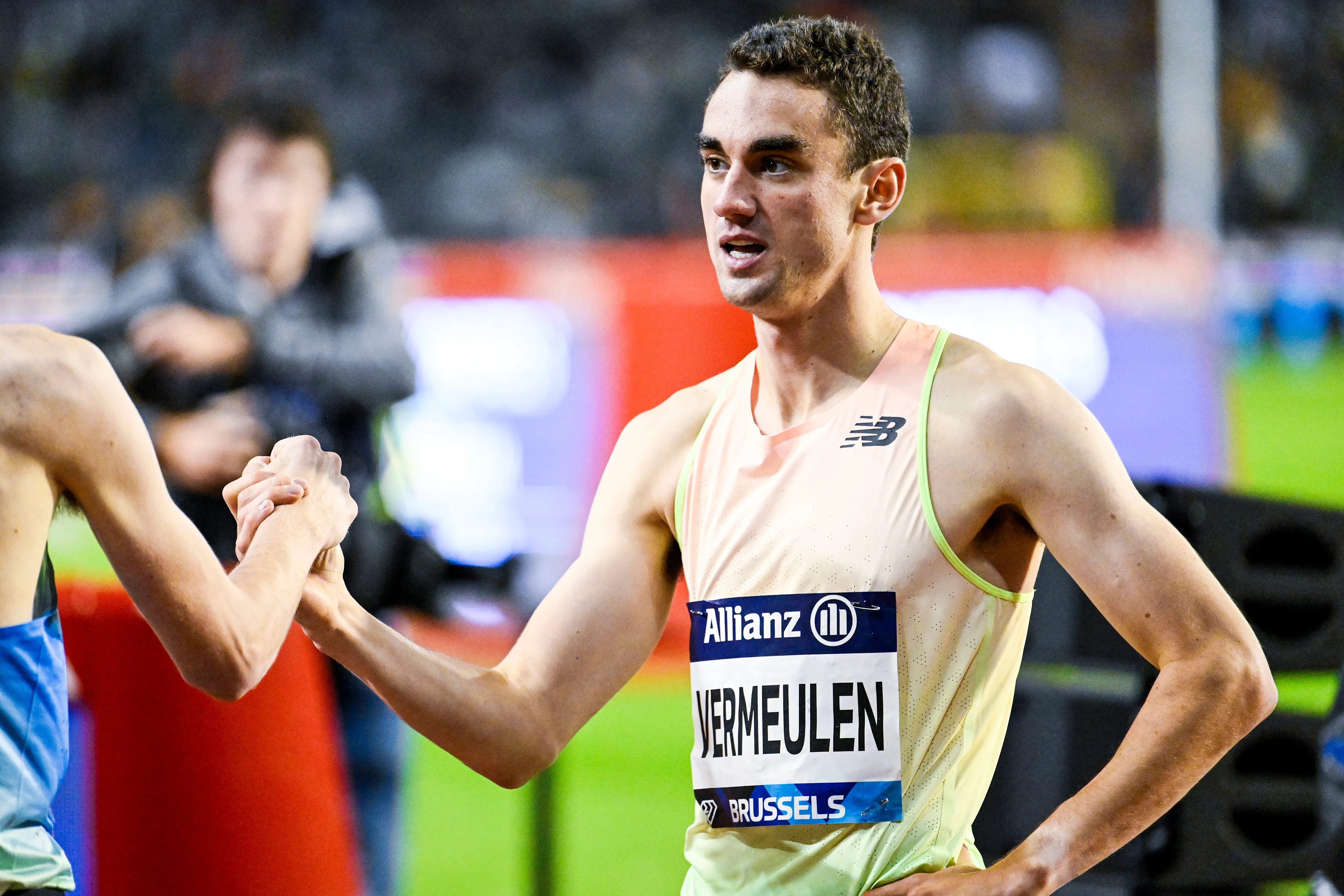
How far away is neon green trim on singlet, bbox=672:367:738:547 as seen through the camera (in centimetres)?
305

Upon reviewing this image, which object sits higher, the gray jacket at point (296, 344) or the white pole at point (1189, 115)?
the white pole at point (1189, 115)

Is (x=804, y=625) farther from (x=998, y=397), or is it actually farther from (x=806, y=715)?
(x=998, y=397)

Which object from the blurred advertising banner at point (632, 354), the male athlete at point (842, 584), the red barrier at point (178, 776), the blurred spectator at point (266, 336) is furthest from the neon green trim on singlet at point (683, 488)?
the blurred advertising banner at point (632, 354)

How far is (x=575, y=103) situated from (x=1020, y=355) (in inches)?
379

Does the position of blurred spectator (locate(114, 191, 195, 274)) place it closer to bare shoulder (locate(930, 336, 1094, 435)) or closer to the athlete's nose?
the athlete's nose

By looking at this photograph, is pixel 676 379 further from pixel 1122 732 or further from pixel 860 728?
pixel 860 728

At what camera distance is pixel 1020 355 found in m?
10.6

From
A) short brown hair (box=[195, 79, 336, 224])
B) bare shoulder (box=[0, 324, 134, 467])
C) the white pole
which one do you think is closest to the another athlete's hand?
bare shoulder (box=[0, 324, 134, 467])

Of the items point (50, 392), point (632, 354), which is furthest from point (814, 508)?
point (632, 354)

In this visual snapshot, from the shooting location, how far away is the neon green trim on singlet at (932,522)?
8.98 feet

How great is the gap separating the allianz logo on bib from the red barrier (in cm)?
196

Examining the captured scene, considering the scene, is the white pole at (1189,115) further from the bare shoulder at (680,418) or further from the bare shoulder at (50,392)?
the bare shoulder at (50,392)

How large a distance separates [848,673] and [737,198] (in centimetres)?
90

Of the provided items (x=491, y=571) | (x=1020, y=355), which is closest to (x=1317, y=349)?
(x=1020, y=355)
